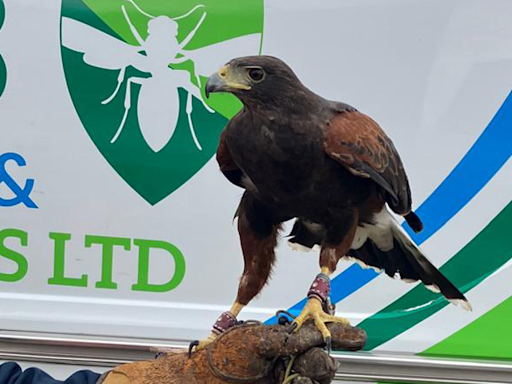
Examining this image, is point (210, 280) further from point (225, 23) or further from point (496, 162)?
point (496, 162)

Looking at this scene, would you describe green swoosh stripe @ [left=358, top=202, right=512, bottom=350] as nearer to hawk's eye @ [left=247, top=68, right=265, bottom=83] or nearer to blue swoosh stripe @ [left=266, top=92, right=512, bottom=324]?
blue swoosh stripe @ [left=266, top=92, right=512, bottom=324]

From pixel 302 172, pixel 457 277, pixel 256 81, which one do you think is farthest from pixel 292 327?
pixel 457 277

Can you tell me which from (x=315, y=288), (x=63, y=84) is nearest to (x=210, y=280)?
(x=63, y=84)

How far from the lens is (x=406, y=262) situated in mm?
1312

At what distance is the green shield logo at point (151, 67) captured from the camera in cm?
204

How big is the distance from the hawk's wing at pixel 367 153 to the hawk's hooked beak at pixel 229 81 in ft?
0.55

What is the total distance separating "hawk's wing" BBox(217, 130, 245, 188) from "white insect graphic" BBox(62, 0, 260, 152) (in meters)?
0.84

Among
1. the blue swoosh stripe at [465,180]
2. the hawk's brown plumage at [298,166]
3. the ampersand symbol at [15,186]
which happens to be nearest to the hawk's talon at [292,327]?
the hawk's brown plumage at [298,166]

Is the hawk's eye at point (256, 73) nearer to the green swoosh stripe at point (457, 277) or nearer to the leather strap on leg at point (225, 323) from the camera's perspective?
the leather strap on leg at point (225, 323)

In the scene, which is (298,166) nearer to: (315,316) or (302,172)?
(302,172)

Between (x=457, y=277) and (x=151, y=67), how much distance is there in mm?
1203

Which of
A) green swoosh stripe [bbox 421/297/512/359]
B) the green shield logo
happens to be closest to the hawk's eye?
the green shield logo

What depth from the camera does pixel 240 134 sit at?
1099mm

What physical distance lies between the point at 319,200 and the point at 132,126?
1.09 metres
